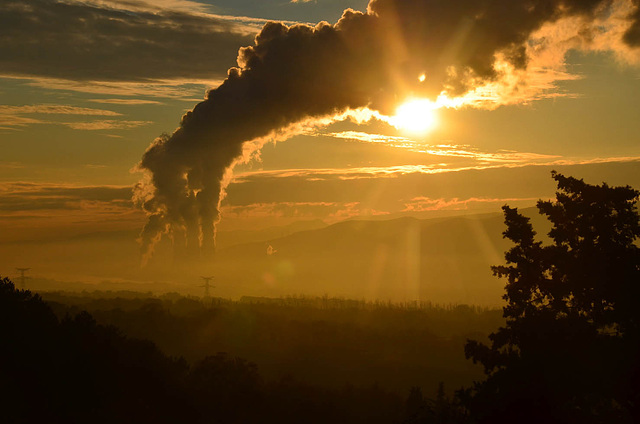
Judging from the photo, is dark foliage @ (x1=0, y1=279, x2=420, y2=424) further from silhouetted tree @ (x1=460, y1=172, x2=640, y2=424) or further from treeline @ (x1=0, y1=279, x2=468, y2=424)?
silhouetted tree @ (x1=460, y1=172, x2=640, y2=424)

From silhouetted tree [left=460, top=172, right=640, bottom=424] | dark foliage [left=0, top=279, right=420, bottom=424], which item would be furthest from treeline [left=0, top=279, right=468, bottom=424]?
silhouetted tree [left=460, top=172, right=640, bottom=424]

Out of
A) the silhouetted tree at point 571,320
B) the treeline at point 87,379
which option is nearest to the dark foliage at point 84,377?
the treeline at point 87,379

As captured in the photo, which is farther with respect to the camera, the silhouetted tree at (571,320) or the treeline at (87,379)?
the treeline at (87,379)

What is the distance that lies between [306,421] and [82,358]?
3698 cm

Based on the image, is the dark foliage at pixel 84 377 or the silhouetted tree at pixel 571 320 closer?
the silhouetted tree at pixel 571 320

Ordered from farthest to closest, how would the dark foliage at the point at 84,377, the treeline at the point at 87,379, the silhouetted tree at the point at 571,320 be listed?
the dark foliage at the point at 84,377
the treeline at the point at 87,379
the silhouetted tree at the point at 571,320

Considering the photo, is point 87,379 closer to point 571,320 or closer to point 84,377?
point 84,377

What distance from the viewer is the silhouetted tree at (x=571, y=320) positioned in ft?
100

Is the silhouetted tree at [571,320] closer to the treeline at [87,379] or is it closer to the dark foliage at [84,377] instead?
the treeline at [87,379]

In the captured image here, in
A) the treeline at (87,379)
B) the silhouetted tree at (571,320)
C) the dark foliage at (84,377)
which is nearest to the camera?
the silhouetted tree at (571,320)

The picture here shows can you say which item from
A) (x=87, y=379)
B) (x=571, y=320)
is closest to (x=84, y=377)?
(x=87, y=379)

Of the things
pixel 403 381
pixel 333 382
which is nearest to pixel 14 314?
pixel 333 382

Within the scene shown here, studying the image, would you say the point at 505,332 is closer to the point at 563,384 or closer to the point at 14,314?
the point at 563,384

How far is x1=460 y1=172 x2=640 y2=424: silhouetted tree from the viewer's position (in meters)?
30.5
